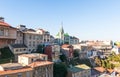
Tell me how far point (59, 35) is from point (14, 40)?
167ft

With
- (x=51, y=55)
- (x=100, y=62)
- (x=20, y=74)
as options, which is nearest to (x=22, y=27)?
(x=51, y=55)

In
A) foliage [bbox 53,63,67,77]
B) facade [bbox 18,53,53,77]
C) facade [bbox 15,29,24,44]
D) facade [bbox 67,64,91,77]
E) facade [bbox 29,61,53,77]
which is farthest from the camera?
facade [bbox 15,29,24,44]

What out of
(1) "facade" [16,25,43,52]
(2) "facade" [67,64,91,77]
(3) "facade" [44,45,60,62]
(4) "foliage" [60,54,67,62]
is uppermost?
(1) "facade" [16,25,43,52]

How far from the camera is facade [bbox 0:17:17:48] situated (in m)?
46.5

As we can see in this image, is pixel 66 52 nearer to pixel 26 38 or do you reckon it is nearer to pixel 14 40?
pixel 26 38

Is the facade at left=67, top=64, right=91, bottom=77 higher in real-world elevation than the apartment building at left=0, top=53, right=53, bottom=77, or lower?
lower

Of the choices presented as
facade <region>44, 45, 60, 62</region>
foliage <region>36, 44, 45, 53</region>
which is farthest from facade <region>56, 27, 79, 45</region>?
facade <region>44, 45, 60, 62</region>

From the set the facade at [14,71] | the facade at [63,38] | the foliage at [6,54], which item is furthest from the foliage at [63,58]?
the facade at [63,38]

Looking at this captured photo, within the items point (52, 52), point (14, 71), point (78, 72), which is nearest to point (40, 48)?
point (52, 52)

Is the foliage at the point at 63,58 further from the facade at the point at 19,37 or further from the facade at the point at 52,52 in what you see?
the facade at the point at 19,37

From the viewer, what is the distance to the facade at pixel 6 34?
A: 46469 mm

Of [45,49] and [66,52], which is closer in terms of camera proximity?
[45,49]

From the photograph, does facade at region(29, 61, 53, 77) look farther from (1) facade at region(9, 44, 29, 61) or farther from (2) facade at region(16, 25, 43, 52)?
(2) facade at region(16, 25, 43, 52)

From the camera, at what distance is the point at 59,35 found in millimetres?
102750
